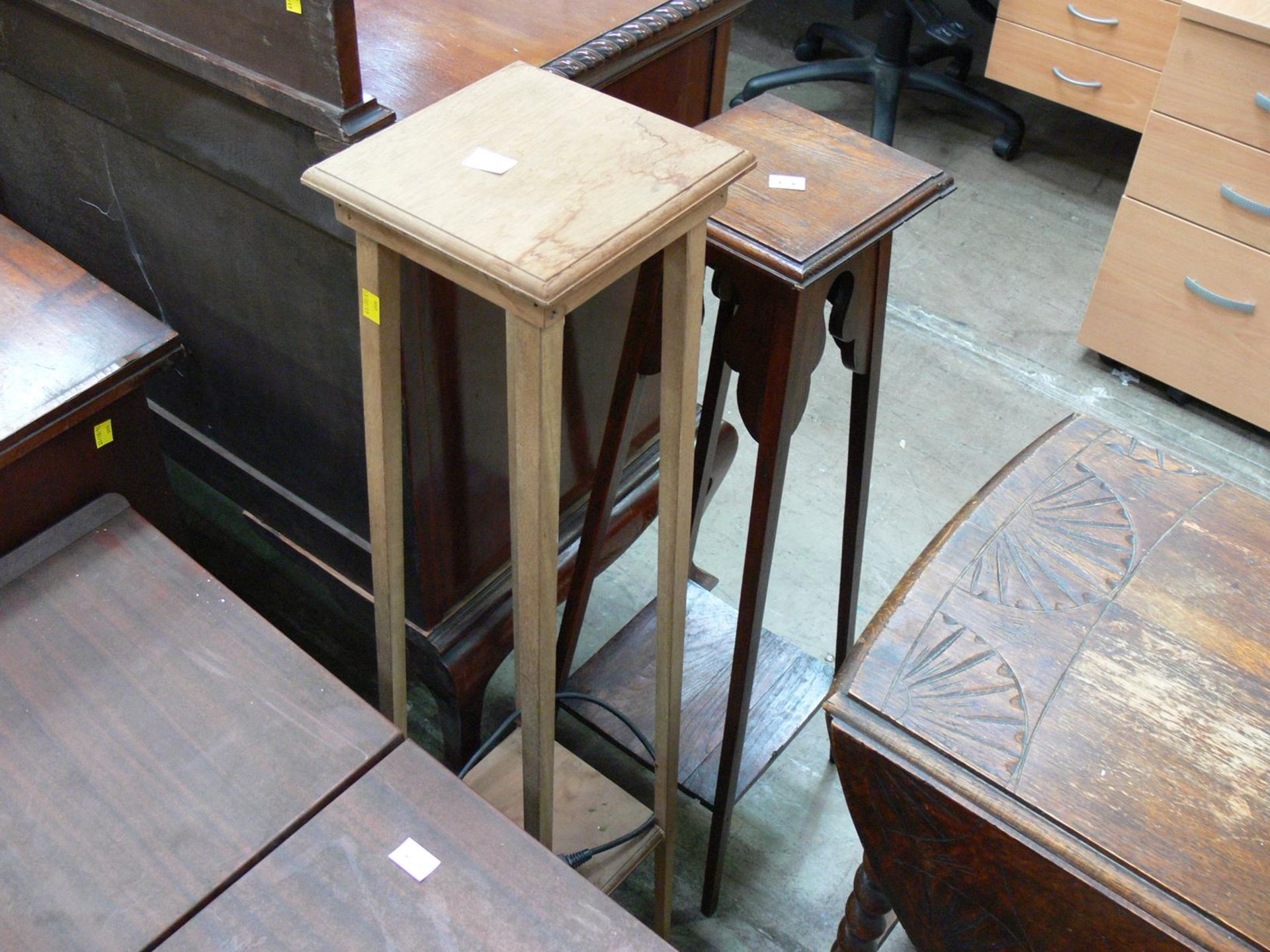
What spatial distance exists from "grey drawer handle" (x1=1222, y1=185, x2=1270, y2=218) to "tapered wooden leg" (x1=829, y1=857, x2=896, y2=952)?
4.90 feet

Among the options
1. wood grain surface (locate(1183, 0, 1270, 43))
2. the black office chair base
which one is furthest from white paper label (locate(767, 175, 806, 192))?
the black office chair base

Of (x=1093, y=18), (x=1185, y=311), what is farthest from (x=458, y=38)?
(x=1093, y=18)

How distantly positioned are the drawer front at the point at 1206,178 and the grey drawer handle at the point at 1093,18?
0.56m

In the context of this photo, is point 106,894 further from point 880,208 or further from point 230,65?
point 880,208

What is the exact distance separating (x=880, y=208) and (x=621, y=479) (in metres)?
0.65

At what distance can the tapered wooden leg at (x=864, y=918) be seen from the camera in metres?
1.25

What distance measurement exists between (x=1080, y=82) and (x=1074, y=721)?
218 cm

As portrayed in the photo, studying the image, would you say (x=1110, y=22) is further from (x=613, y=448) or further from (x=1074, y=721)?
(x=1074, y=721)

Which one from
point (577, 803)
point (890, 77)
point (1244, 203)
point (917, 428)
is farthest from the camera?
point (890, 77)

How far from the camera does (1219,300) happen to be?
228cm

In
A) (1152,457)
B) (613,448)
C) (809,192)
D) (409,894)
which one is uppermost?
(809,192)

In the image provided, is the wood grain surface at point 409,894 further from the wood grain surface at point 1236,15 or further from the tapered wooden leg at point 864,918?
the wood grain surface at point 1236,15

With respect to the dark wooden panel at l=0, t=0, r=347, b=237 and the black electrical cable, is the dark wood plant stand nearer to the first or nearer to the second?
the black electrical cable

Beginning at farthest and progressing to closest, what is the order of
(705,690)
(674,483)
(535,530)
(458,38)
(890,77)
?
1. (890,77)
2. (705,690)
3. (458,38)
4. (674,483)
5. (535,530)
